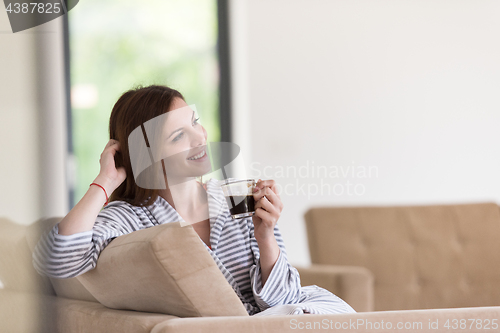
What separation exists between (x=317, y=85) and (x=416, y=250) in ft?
2.19

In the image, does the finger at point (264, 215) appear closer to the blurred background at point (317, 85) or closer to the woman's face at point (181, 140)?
the woman's face at point (181, 140)

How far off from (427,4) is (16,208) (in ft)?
5.29

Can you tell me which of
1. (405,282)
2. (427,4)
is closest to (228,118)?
(405,282)

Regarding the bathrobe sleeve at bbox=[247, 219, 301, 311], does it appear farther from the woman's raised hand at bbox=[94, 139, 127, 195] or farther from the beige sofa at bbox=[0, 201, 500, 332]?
the woman's raised hand at bbox=[94, 139, 127, 195]

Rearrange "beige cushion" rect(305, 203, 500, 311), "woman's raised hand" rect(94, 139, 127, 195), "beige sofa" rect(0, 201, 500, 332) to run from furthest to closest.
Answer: "beige cushion" rect(305, 203, 500, 311) < "woman's raised hand" rect(94, 139, 127, 195) < "beige sofa" rect(0, 201, 500, 332)

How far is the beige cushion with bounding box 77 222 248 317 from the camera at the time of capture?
632mm

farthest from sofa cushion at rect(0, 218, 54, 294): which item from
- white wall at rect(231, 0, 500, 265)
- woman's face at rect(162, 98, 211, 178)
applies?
white wall at rect(231, 0, 500, 265)

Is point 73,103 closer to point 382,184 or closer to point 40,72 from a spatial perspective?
point 40,72

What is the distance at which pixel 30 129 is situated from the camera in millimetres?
1245

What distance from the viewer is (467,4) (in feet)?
5.71

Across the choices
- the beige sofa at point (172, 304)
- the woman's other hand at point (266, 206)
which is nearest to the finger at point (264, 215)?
the woman's other hand at point (266, 206)

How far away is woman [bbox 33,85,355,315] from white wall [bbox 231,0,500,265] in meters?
0.64

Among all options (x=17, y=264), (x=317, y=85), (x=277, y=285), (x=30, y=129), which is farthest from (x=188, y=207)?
(x=317, y=85)

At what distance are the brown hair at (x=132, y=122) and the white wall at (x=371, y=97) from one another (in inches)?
25.6
